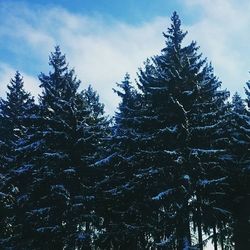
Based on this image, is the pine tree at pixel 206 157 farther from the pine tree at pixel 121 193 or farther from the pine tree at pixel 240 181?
the pine tree at pixel 121 193

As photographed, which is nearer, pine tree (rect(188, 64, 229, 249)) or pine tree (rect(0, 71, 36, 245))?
pine tree (rect(188, 64, 229, 249))

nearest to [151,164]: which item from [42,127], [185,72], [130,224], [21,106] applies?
[130,224]

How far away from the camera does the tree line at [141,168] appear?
22891mm

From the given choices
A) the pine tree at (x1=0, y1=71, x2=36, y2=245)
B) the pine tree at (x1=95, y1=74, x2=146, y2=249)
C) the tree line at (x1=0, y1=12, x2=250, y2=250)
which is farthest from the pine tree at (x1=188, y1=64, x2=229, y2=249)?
the pine tree at (x1=0, y1=71, x2=36, y2=245)

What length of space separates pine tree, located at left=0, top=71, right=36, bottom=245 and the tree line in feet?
1.30

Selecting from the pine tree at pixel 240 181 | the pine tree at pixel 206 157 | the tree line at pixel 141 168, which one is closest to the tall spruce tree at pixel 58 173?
the tree line at pixel 141 168

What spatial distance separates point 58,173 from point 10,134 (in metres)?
9.64

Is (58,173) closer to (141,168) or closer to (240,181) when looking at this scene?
(141,168)

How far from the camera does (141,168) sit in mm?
25500

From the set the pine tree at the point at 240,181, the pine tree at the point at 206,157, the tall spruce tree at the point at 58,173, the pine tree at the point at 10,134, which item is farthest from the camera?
the pine tree at the point at 10,134

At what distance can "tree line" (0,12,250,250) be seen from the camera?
22891 mm

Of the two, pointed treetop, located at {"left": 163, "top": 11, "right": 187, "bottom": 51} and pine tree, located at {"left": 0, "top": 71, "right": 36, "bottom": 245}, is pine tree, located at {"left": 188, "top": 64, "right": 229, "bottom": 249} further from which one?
pine tree, located at {"left": 0, "top": 71, "right": 36, "bottom": 245}

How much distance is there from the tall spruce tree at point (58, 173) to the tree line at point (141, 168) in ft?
0.22

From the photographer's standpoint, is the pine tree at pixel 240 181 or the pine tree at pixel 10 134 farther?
the pine tree at pixel 10 134
